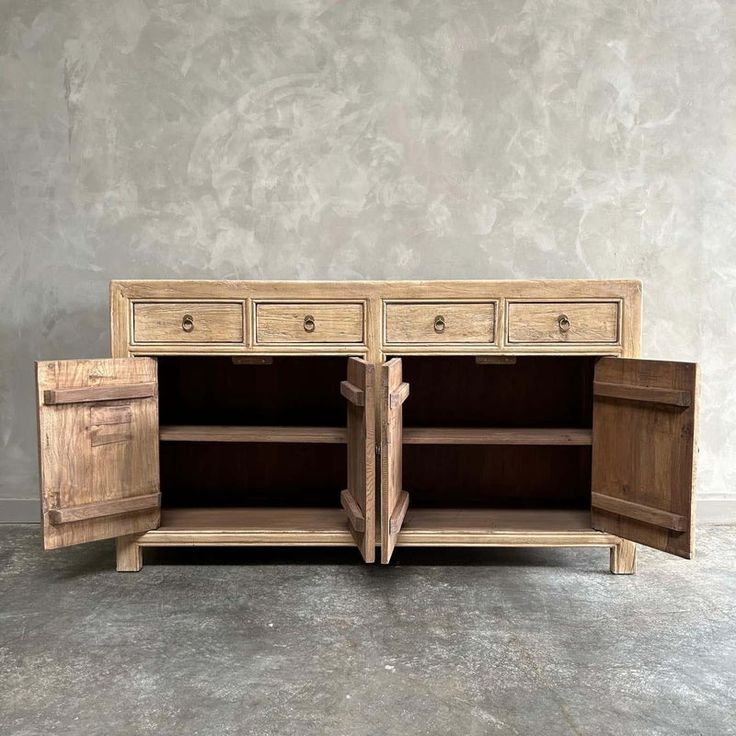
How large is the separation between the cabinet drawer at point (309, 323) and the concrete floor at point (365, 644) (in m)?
0.93

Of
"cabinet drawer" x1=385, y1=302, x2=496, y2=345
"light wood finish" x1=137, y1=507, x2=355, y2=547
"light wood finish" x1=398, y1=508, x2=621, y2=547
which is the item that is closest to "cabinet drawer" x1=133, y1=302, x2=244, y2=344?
"cabinet drawer" x1=385, y1=302, x2=496, y2=345

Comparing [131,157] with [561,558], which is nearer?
[561,558]

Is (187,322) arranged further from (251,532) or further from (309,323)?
(251,532)

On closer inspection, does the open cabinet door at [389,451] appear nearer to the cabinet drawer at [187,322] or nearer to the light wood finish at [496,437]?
the light wood finish at [496,437]

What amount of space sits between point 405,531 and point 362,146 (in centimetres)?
186

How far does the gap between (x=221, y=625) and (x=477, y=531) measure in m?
1.02

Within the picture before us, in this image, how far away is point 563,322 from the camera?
2.59m

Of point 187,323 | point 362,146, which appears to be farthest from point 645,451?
point 362,146

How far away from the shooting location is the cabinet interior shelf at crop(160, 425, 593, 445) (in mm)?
2689

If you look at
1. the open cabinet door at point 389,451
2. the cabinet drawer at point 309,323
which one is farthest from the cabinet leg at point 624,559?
the cabinet drawer at point 309,323

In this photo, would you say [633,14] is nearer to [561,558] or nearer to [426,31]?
[426,31]

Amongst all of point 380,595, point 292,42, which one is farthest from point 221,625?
point 292,42

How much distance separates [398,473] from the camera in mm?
2633

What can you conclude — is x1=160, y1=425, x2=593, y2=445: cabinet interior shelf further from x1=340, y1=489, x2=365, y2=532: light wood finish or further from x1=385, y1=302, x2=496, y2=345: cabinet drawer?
x1=385, y1=302, x2=496, y2=345: cabinet drawer
